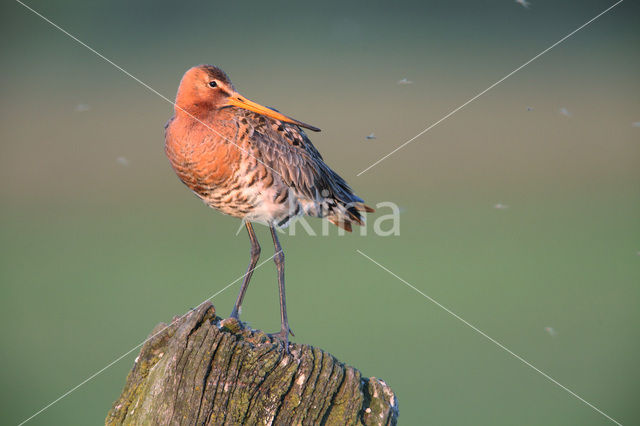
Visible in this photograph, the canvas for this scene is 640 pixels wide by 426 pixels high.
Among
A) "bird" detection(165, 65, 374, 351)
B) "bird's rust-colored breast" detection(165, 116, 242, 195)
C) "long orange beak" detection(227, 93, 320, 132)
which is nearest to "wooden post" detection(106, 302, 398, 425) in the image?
"bird" detection(165, 65, 374, 351)

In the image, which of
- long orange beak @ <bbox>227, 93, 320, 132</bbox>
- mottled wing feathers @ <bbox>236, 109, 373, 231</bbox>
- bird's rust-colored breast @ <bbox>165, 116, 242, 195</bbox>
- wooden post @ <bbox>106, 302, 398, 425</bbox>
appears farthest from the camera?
mottled wing feathers @ <bbox>236, 109, 373, 231</bbox>

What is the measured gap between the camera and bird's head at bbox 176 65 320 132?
664 cm

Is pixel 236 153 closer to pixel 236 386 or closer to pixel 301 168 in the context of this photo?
pixel 301 168

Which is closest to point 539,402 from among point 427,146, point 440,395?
point 440,395

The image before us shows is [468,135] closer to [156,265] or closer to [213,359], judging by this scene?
[156,265]

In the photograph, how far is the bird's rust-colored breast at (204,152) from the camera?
6.56 meters

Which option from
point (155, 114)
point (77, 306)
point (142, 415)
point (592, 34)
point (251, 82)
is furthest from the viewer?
point (592, 34)

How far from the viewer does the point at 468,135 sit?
79.8 ft

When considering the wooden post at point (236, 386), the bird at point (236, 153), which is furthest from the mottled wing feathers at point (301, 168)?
the wooden post at point (236, 386)

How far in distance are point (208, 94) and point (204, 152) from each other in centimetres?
56

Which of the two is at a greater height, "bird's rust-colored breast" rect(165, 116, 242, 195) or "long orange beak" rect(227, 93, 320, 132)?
"long orange beak" rect(227, 93, 320, 132)

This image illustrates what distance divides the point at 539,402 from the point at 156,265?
31.2 feet

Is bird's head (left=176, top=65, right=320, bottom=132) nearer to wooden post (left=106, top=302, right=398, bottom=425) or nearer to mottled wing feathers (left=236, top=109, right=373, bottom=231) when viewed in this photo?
mottled wing feathers (left=236, top=109, right=373, bottom=231)

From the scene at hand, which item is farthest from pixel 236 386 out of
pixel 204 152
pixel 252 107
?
pixel 252 107
